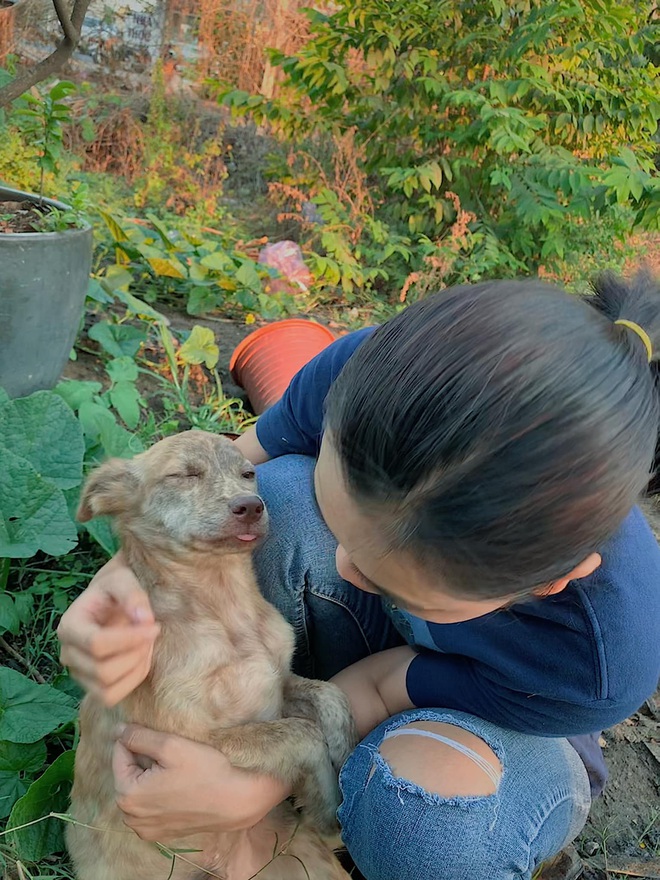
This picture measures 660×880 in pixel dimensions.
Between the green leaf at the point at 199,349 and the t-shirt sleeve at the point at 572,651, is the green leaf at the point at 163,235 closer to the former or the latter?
the green leaf at the point at 199,349

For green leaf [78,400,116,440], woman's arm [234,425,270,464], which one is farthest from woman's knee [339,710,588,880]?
green leaf [78,400,116,440]

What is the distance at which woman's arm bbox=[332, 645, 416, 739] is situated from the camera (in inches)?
81.4

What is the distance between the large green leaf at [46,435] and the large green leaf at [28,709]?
69cm

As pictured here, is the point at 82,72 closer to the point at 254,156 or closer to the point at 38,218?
the point at 254,156

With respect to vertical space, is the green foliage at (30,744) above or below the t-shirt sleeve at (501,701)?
below

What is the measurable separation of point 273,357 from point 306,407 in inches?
49.5

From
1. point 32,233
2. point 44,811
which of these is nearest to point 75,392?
point 32,233

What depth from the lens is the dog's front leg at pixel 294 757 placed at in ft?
6.00

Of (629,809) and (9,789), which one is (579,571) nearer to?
(629,809)

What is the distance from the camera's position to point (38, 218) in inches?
121

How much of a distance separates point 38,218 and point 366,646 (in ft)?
6.93

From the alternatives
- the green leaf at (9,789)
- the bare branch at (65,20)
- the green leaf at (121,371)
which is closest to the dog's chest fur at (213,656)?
the green leaf at (9,789)

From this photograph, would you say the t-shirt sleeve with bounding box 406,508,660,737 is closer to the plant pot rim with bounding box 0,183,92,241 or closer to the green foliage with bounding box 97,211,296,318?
the plant pot rim with bounding box 0,183,92,241

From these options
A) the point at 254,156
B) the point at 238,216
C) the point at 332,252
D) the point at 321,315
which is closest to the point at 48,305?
the point at 321,315
